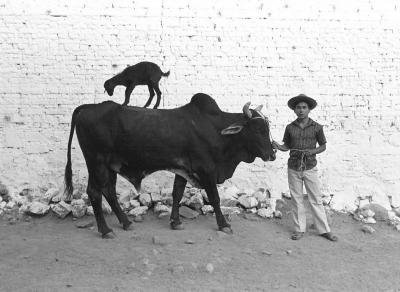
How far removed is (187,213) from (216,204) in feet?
2.55

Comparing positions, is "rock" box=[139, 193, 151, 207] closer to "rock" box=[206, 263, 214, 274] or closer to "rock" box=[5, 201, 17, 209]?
"rock" box=[5, 201, 17, 209]

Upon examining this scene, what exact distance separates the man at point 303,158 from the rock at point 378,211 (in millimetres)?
1395

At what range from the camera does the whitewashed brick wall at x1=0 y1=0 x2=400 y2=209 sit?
23.5 feet

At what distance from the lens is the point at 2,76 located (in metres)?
7.13

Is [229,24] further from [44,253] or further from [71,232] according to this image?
[44,253]

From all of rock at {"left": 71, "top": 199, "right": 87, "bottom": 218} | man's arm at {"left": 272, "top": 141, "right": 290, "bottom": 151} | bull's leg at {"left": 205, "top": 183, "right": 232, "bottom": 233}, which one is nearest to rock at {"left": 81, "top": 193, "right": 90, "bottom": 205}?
rock at {"left": 71, "top": 199, "right": 87, "bottom": 218}

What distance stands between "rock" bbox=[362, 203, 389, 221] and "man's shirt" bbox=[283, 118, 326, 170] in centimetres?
183

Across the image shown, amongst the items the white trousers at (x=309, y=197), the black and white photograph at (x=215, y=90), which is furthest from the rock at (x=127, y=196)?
the white trousers at (x=309, y=197)

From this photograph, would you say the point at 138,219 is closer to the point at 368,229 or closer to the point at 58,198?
the point at 58,198

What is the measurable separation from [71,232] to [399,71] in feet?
17.4

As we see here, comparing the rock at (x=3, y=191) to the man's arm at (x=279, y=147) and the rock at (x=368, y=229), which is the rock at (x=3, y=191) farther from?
the rock at (x=368, y=229)

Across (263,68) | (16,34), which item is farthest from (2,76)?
(263,68)

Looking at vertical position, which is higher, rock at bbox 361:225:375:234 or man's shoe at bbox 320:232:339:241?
man's shoe at bbox 320:232:339:241

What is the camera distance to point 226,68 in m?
7.30
